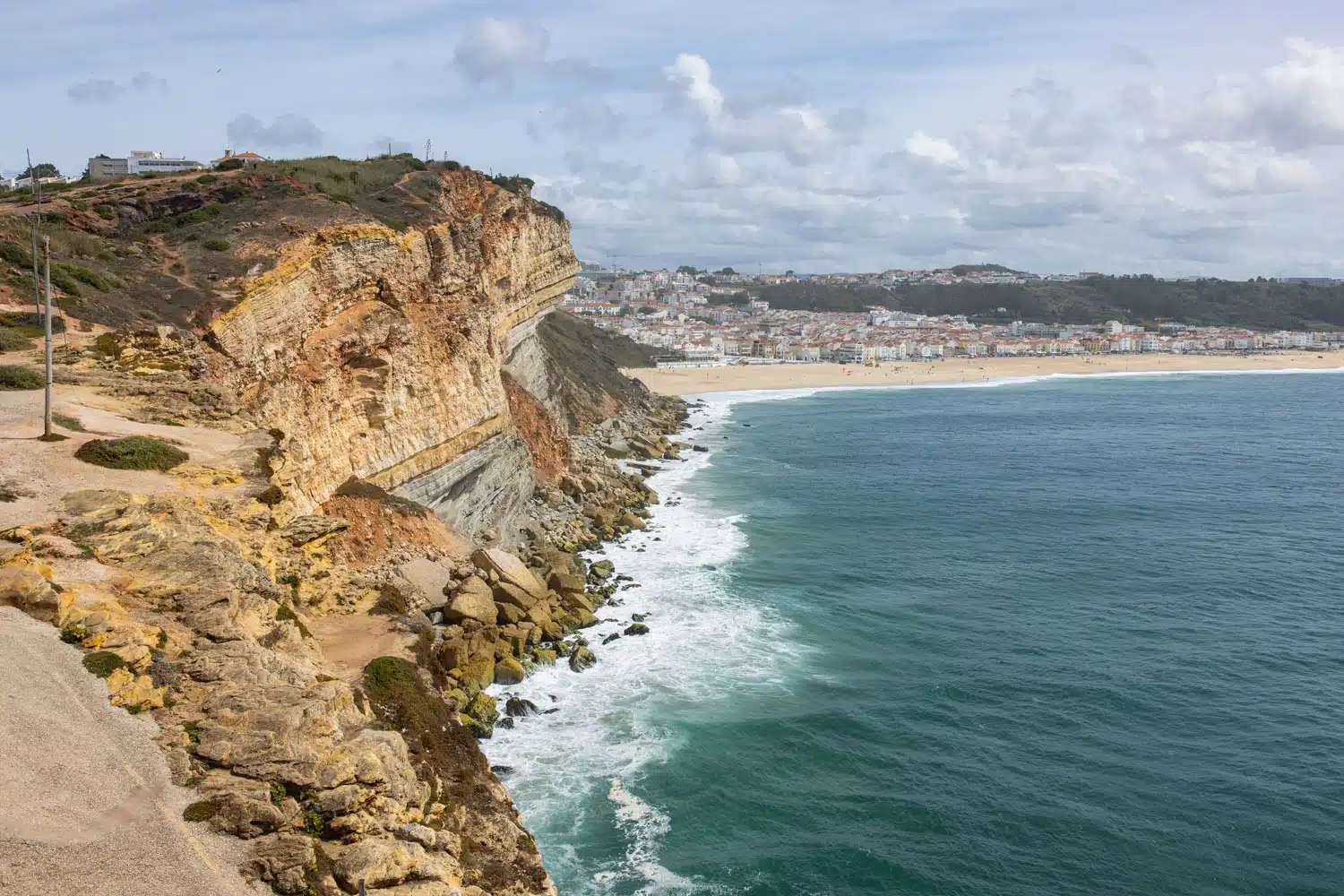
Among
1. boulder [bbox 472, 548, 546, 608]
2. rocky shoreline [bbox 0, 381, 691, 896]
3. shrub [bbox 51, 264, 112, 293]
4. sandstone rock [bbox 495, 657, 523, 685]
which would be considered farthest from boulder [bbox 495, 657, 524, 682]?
shrub [bbox 51, 264, 112, 293]

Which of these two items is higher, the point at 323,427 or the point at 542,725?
the point at 323,427

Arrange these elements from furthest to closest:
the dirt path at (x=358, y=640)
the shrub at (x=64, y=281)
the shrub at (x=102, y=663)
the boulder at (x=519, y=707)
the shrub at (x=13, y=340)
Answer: the shrub at (x=64, y=281), the boulder at (x=519, y=707), the shrub at (x=13, y=340), the dirt path at (x=358, y=640), the shrub at (x=102, y=663)

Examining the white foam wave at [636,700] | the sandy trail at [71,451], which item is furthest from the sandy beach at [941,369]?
the sandy trail at [71,451]

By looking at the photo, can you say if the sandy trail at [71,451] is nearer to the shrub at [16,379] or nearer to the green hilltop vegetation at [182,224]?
the shrub at [16,379]

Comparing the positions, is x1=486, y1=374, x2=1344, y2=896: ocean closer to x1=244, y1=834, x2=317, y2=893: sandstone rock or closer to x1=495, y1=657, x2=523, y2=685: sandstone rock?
x1=495, y1=657, x2=523, y2=685: sandstone rock

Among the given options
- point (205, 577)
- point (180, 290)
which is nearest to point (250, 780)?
point (205, 577)

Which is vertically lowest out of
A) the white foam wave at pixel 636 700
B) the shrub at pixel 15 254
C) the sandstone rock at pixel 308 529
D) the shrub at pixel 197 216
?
the white foam wave at pixel 636 700

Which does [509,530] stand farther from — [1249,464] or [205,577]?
[1249,464]
